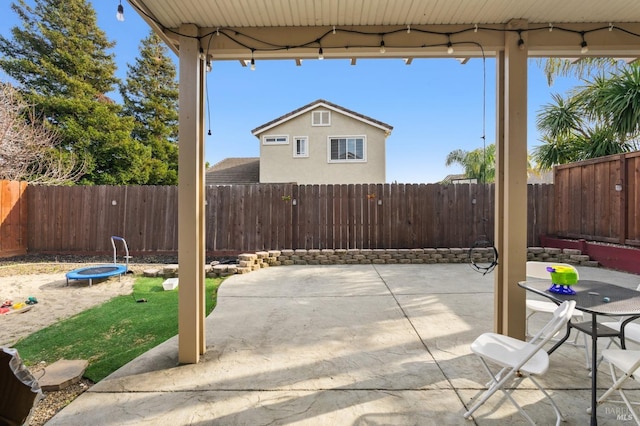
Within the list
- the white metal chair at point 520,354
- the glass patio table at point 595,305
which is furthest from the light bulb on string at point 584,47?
the white metal chair at point 520,354

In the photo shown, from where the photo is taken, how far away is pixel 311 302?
432 centimetres

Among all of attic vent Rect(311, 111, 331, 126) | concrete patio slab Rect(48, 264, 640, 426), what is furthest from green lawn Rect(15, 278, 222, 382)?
attic vent Rect(311, 111, 331, 126)

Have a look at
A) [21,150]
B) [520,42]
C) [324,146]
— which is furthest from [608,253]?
[21,150]

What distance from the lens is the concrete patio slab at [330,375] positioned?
6.39 feet

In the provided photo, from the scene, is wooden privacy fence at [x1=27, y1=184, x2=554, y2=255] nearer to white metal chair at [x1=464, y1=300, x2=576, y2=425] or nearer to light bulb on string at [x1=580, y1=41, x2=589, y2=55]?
light bulb on string at [x1=580, y1=41, x2=589, y2=55]

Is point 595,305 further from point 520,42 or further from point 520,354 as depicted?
point 520,42

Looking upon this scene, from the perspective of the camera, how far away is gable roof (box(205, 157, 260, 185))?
15.6m

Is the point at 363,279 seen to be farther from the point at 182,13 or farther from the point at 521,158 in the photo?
the point at 182,13

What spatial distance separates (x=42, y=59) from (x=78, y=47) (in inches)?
83.6

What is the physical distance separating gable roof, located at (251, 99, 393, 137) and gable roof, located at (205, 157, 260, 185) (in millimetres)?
2789

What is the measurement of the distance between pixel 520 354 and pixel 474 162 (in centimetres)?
2328

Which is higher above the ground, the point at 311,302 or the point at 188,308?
the point at 188,308

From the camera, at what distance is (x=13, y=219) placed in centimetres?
740

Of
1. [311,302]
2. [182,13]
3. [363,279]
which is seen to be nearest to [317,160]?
[363,279]
